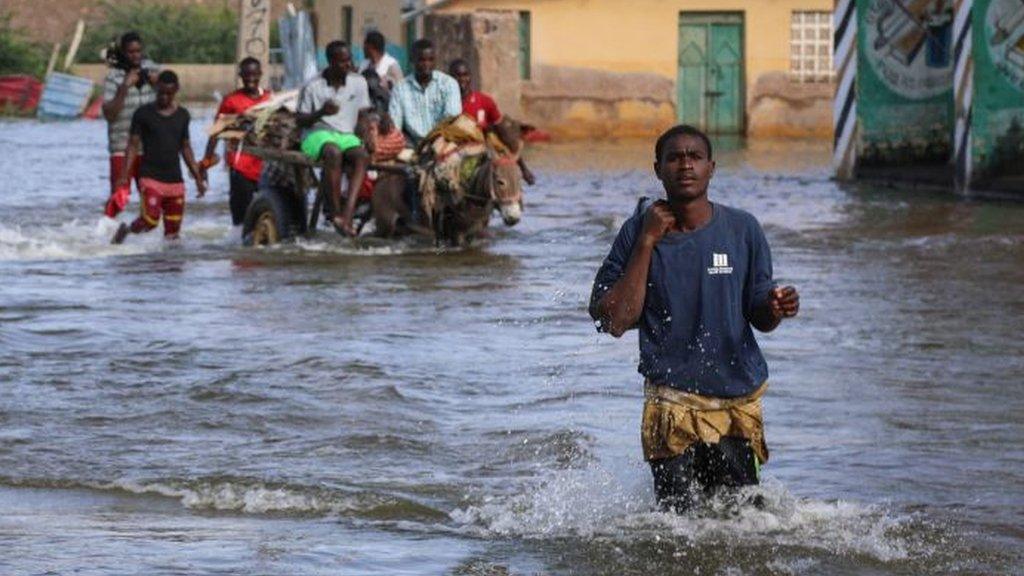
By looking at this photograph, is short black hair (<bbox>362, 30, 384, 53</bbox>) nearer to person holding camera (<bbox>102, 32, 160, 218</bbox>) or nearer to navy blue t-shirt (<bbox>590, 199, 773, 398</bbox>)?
person holding camera (<bbox>102, 32, 160, 218</bbox>)

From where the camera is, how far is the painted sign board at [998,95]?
19.1m

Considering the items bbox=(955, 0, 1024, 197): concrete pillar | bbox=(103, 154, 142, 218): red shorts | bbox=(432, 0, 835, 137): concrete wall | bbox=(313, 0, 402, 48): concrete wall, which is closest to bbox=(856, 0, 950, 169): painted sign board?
bbox=(955, 0, 1024, 197): concrete pillar

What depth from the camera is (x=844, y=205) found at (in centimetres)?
1977

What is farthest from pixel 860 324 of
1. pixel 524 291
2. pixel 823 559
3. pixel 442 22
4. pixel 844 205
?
pixel 442 22

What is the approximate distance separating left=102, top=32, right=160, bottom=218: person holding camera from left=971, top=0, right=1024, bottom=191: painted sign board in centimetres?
719

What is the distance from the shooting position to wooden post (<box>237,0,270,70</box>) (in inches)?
912

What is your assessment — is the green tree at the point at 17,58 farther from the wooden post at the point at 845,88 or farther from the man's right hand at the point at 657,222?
the man's right hand at the point at 657,222

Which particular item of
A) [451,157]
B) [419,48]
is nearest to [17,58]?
[419,48]

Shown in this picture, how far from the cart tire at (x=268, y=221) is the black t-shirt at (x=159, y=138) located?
631 millimetres

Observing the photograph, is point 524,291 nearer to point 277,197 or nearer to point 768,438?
point 277,197

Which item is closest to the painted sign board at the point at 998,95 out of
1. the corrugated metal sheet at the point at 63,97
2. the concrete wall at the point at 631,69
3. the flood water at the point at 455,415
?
the flood water at the point at 455,415

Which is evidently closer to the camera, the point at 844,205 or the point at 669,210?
the point at 669,210

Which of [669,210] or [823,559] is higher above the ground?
[669,210]

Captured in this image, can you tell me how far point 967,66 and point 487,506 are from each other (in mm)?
12925
